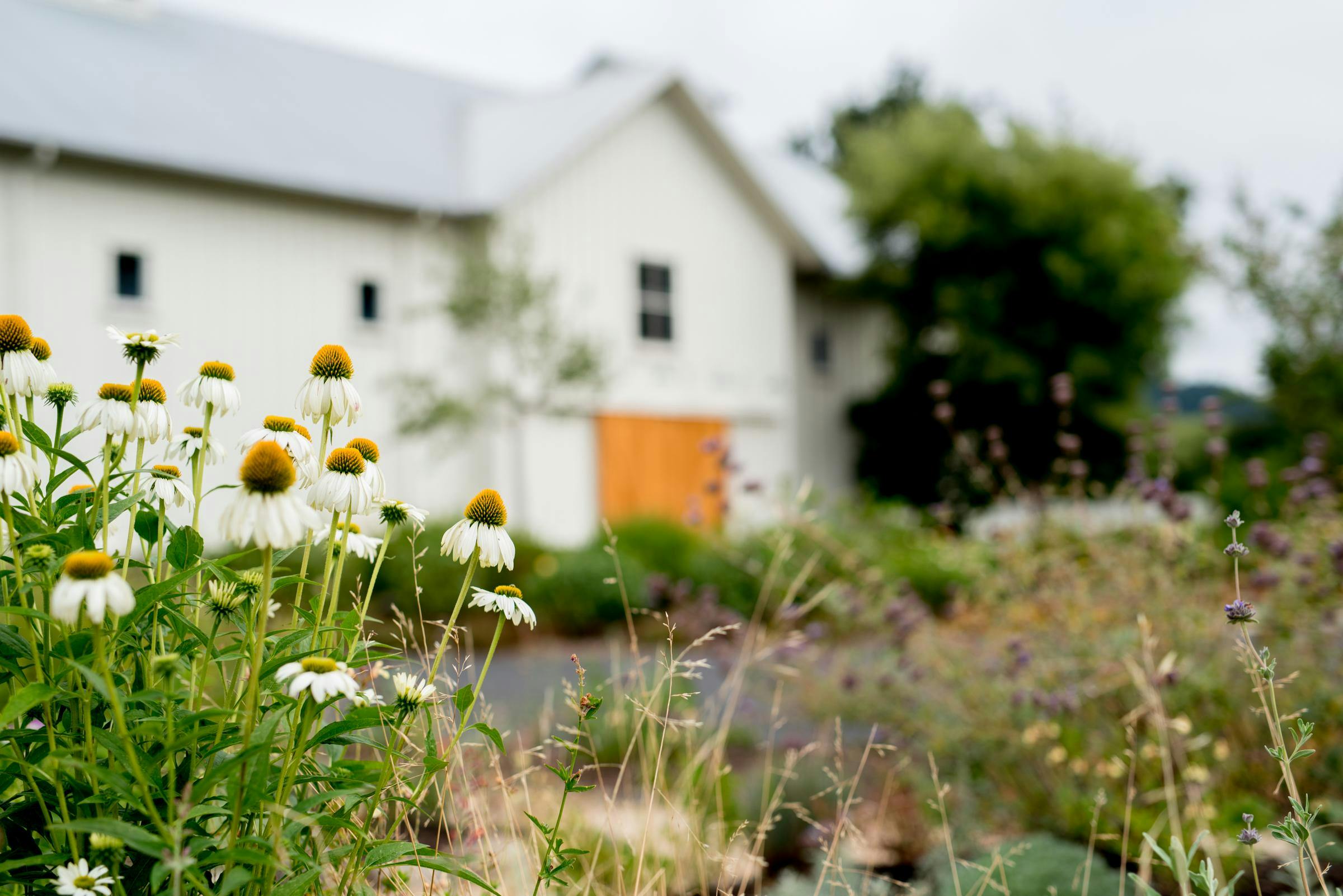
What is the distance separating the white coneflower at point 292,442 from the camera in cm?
142

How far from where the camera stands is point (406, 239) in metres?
11.6

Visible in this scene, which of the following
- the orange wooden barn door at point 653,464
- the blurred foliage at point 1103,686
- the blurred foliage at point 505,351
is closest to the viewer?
the blurred foliage at point 1103,686

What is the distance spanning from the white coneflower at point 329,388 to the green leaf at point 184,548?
0.22 meters

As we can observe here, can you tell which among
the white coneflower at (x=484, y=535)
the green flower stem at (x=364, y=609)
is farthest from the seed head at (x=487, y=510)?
the green flower stem at (x=364, y=609)

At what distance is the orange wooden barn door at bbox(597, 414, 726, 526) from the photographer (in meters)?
12.2

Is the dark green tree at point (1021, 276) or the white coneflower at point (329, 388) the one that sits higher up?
the dark green tree at point (1021, 276)

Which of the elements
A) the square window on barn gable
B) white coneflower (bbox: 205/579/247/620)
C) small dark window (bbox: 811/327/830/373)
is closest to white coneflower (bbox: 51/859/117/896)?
white coneflower (bbox: 205/579/247/620)

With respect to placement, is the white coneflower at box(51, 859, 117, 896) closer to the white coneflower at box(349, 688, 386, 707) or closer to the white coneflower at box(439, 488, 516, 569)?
the white coneflower at box(349, 688, 386, 707)

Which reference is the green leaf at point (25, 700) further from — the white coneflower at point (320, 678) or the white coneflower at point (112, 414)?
the white coneflower at point (112, 414)

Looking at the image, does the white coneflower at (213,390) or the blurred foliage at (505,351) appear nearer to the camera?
the white coneflower at (213,390)

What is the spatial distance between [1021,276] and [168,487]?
13.3 m

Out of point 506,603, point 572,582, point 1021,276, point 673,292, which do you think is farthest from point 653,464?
point 506,603

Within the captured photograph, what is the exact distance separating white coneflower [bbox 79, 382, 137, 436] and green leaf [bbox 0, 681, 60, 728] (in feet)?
1.23

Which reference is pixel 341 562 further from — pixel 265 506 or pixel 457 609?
pixel 265 506
